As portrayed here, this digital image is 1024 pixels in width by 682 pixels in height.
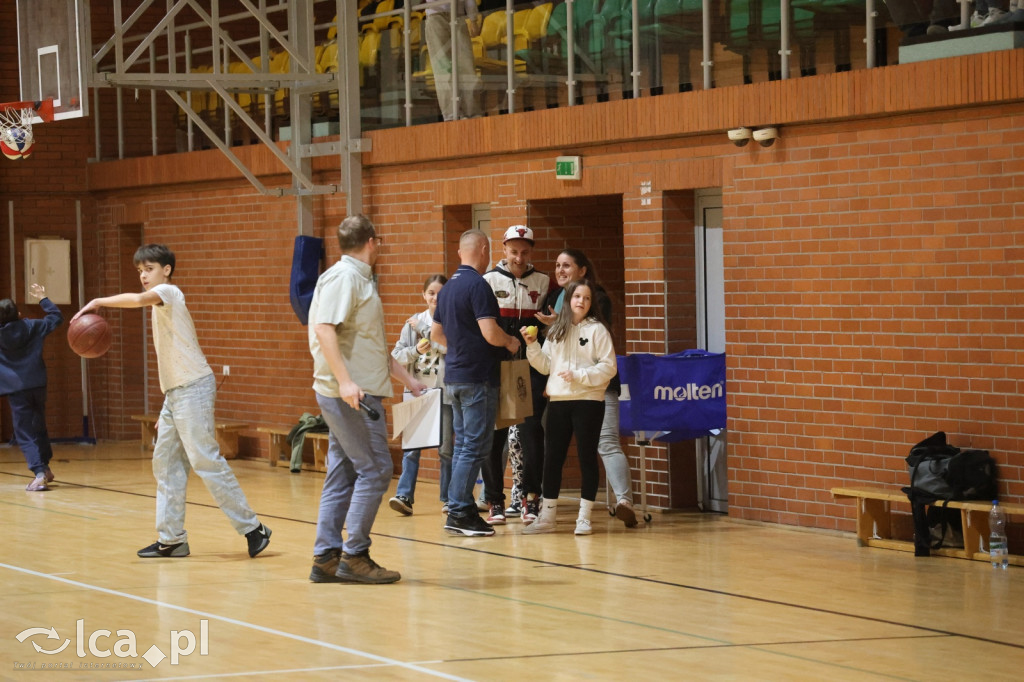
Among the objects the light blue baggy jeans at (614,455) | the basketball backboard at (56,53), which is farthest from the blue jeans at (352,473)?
the basketball backboard at (56,53)

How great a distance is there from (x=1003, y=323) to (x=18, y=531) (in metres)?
6.71

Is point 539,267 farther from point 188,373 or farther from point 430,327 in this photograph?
point 188,373

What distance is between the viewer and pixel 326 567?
8516 millimetres

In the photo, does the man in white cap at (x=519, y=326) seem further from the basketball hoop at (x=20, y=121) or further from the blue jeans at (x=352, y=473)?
the basketball hoop at (x=20, y=121)

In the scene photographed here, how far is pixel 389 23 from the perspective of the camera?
577 inches

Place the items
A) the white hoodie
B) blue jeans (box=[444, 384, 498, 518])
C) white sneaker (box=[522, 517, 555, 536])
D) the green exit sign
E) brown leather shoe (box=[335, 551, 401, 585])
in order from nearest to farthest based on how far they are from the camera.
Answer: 1. brown leather shoe (box=[335, 551, 401, 585])
2. blue jeans (box=[444, 384, 498, 518])
3. the white hoodie
4. white sneaker (box=[522, 517, 555, 536])
5. the green exit sign

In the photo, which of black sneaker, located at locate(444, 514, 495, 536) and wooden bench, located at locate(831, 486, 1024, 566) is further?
black sneaker, located at locate(444, 514, 495, 536)

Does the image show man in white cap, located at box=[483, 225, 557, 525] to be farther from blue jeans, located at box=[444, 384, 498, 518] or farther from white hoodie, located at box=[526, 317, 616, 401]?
blue jeans, located at box=[444, 384, 498, 518]

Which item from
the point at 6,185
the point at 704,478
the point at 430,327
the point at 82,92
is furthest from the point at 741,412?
the point at 6,185

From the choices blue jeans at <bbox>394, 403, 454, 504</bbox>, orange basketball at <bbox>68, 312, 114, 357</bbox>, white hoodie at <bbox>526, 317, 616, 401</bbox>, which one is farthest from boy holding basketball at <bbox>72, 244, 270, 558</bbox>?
white hoodie at <bbox>526, 317, 616, 401</bbox>

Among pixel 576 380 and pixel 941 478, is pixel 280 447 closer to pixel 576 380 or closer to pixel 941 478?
pixel 576 380

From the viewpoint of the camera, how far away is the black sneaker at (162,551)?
9.48 metres

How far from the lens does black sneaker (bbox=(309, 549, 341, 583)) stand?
850cm

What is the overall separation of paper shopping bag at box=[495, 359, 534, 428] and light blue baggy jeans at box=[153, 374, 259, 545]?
1.78 metres
